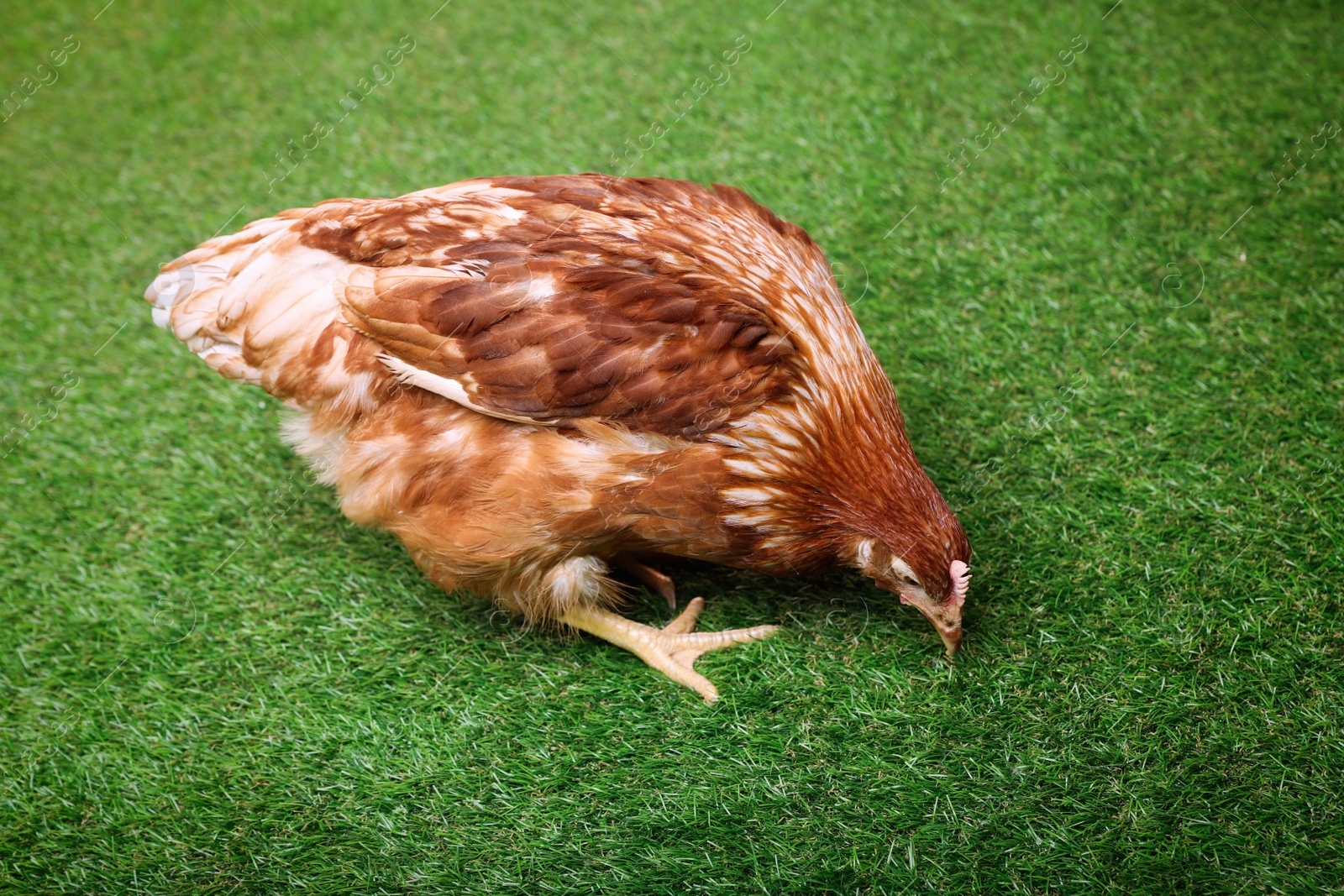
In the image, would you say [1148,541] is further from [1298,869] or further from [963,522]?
[1298,869]

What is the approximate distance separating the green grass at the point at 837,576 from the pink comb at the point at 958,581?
244mm

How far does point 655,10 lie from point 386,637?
3.28 m

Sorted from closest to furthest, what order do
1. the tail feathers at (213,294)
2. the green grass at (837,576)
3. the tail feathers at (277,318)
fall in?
1. the green grass at (837,576)
2. the tail feathers at (277,318)
3. the tail feathers at (213,294)

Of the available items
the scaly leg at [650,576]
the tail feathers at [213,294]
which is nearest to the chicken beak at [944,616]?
the scaly leg at [650,576]

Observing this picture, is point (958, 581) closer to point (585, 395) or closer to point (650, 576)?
point (650, 576)

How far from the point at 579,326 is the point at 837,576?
3.44 feet

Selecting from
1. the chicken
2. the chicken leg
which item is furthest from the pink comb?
the chicken leg

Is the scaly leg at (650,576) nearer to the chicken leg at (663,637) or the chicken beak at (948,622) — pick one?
the chicken leg at (663,637)

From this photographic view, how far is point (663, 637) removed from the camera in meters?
2.42

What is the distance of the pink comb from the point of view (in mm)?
2104

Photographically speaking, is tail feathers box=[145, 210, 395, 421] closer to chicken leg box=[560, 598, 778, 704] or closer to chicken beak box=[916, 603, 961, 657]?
chicken leg box=[560, 598, 778, 704]

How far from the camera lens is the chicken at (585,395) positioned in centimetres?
214

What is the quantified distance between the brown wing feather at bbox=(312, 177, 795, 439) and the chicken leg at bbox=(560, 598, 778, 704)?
607 millimetres

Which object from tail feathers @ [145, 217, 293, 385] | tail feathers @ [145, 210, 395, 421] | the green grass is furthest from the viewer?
tail feathers @ [145, 217, 293, 385]
